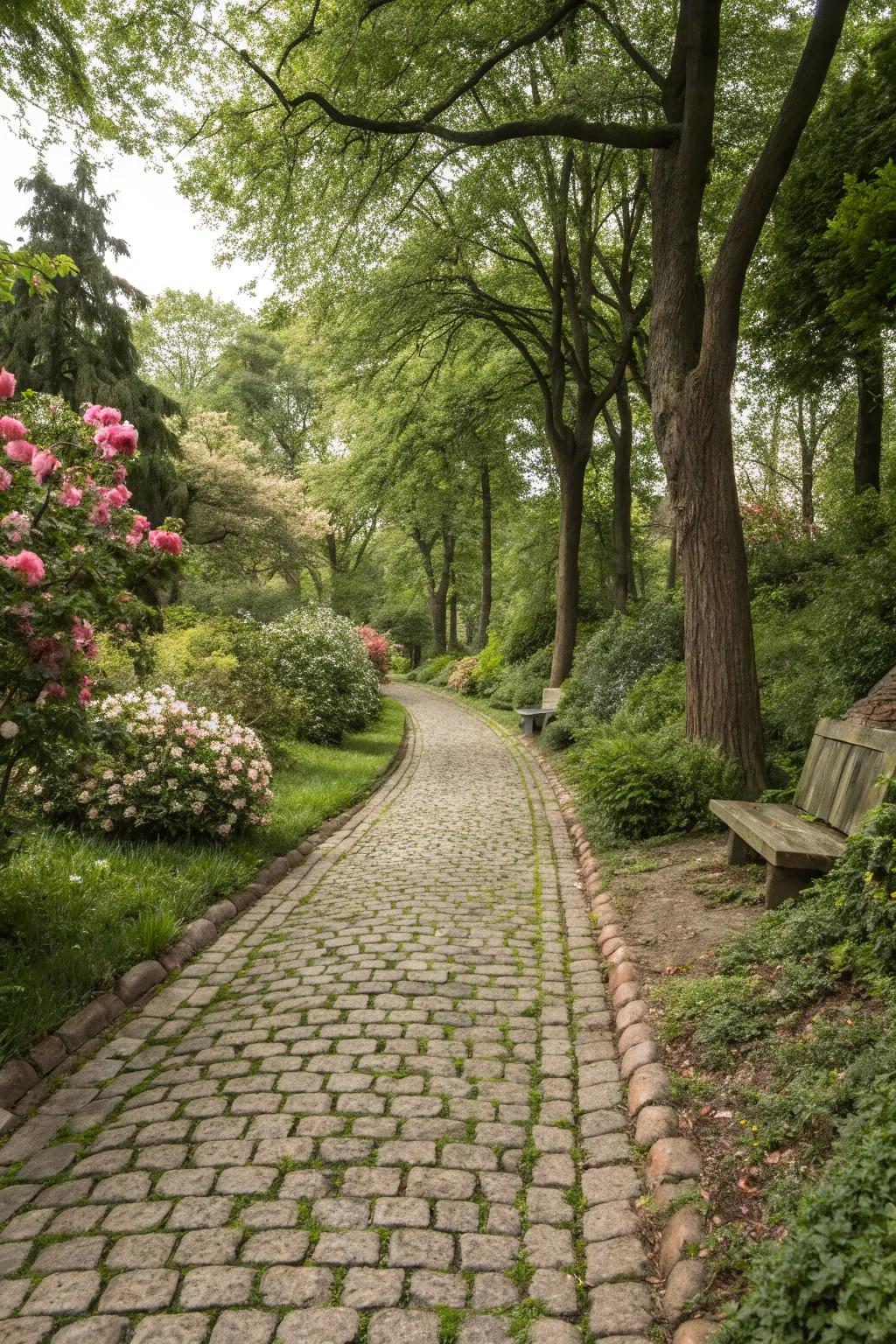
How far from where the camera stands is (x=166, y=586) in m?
4.80

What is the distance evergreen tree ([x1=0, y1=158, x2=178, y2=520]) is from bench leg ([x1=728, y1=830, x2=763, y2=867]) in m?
16.5

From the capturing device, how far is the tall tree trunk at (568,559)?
16.6 meters

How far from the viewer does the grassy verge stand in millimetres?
3992

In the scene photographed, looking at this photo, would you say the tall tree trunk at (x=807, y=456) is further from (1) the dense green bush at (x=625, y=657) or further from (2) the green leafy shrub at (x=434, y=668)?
(2) the green leafy shrub at (x=434, y=668)

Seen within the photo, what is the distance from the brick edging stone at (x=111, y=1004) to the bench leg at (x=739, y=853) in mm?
3593

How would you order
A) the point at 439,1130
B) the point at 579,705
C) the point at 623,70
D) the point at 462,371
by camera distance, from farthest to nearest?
the point at 462,371, the point at 579,705, the point at 623,70, the point at 439,1130

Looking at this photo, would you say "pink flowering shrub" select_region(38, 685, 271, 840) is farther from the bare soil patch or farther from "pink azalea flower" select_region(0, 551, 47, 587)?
the bare soil patch

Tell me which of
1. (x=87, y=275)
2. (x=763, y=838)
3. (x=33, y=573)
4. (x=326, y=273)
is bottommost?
(x=763, y=838)

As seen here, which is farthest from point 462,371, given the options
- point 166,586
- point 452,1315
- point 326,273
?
point 452,1315

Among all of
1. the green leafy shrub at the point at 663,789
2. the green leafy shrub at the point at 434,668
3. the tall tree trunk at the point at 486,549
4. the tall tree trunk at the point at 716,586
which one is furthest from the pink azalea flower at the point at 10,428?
the green leafy shrub at the point at 434,668

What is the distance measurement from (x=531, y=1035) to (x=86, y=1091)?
2.07 m

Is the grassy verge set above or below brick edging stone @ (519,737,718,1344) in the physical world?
above

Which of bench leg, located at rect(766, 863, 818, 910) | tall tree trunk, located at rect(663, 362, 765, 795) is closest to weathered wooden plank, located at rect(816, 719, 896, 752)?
bench leg, located at rect(766, 863, 818, 910)

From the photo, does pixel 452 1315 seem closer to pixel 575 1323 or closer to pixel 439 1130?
pixel 575 1323
